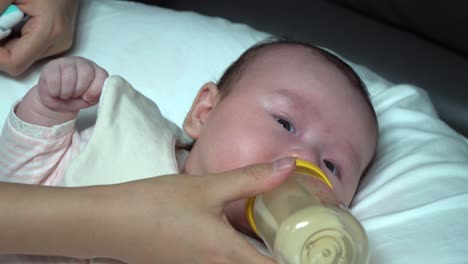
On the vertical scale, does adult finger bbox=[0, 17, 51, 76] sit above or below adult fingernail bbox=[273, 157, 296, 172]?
below

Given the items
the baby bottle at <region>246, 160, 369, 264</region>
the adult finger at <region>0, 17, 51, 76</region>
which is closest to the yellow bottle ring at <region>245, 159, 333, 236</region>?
the baby bottle at <region>246, 160, 369, 264</region>

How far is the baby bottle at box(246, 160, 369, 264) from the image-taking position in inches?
25.0

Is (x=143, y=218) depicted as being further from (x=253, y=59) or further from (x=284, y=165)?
(x=253, y=59)

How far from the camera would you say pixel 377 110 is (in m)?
1.26

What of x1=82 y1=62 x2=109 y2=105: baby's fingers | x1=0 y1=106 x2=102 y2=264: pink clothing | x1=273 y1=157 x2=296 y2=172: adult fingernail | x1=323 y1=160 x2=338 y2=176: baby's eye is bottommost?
x1=0 y1=106 x2=102 y2=264: pink clothing

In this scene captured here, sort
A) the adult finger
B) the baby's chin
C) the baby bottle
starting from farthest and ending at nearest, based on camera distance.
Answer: the adult finger, the baby's chin, the baby bottle

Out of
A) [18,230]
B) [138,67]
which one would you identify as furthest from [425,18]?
[18,230]

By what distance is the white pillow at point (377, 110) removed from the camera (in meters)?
0.93

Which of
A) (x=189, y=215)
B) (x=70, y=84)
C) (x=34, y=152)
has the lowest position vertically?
(x=34, y=152)

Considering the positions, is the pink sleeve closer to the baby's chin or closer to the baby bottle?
the baby's chin

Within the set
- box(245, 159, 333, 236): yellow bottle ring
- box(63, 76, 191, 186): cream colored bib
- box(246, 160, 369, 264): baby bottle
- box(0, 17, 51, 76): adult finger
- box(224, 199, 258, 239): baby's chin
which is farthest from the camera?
box(0, 17, 51, 76): adult finger

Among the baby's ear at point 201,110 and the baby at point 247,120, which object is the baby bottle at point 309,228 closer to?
the baby at point 247,120

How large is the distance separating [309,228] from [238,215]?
26cm

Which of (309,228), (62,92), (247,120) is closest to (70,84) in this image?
(62,92)
